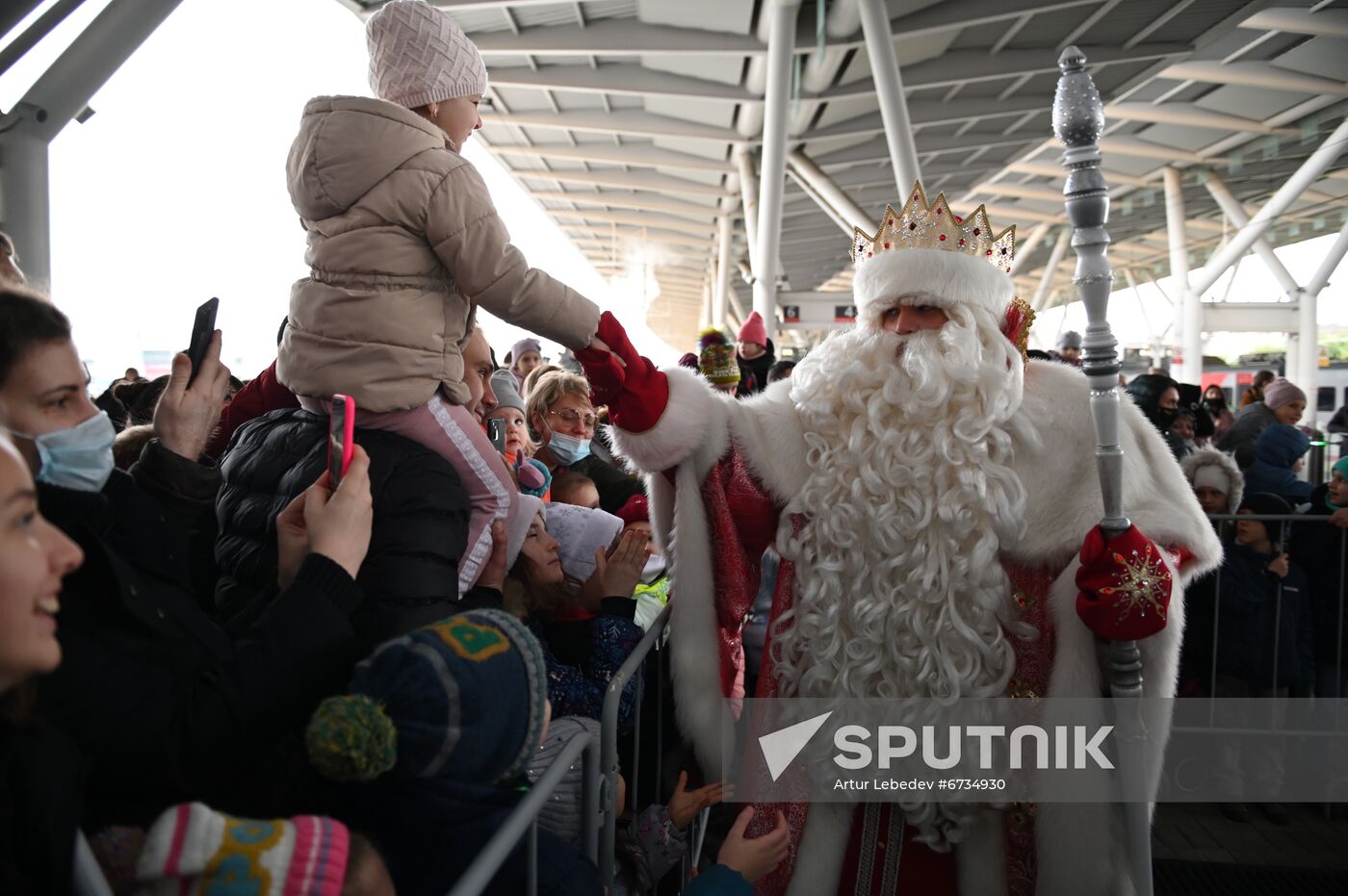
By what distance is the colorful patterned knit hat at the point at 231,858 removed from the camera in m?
0.91

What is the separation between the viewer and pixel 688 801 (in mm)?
2152

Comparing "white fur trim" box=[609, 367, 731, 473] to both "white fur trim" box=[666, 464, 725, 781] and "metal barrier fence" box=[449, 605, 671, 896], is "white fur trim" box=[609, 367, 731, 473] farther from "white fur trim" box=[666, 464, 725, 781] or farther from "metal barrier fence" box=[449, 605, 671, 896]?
"metal barrier fence" box=[449, 605, 671, 896]

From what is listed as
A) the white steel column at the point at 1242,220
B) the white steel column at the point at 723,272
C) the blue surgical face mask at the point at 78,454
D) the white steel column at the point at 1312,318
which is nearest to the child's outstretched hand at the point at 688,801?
the blue surgical face mask at the point at 78,454

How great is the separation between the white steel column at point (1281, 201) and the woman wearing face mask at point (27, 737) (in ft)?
64.6

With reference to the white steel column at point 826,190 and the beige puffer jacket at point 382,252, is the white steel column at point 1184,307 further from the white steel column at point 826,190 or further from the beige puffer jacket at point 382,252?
the beige puffer jacket at point 382,252

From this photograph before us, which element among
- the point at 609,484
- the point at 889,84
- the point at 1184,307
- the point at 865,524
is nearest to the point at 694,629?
the point at 865,524

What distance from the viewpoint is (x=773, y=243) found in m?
14.1

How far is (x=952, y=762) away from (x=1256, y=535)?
9.71 ft

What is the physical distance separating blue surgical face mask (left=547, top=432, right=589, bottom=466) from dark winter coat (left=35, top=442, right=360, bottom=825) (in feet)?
8.21

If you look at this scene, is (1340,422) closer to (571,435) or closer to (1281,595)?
(1281,595)

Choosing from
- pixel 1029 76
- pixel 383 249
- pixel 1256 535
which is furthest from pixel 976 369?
pixel 1029 76

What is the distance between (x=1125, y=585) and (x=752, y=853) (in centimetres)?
98

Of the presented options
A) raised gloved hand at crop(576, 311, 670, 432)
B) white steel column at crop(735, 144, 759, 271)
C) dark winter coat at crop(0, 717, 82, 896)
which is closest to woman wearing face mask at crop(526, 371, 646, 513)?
raised gloved hand at crop(576, 311, 670, 432)

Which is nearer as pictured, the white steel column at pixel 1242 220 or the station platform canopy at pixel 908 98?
the station platform canopy at pixel 908 98
